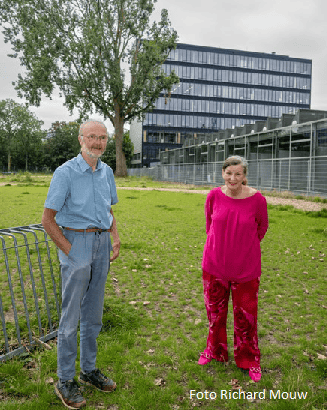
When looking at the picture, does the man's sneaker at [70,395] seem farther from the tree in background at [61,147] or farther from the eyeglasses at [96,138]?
the tree in background at [61,147]

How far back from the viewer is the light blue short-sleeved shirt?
2768mm

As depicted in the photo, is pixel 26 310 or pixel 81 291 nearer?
pixel 81 291

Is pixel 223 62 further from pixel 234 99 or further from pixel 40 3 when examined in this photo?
pixel 40 3

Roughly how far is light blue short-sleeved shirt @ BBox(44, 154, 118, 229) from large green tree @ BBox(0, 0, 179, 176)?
34.0 meters

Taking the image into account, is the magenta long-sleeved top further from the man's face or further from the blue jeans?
the man's face

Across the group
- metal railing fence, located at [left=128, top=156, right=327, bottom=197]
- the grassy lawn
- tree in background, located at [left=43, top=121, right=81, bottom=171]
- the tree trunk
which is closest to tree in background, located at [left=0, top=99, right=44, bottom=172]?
tree in background, located at [left=43, top=121, right=81, bottom=171]

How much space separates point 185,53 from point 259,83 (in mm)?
17445

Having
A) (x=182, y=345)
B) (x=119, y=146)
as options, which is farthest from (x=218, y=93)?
(x=182, y=345)

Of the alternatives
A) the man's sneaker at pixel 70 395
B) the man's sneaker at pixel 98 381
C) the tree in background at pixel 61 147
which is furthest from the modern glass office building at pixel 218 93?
the man's sneaker at pixel 70 395

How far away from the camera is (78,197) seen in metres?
2.84

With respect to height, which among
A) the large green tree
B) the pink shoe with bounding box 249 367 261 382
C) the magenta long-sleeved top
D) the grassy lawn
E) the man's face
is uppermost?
the large green tree

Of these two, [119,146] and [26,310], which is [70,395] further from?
[119,146]

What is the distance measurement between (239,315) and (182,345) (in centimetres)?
95

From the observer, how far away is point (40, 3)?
3503 centimetres
